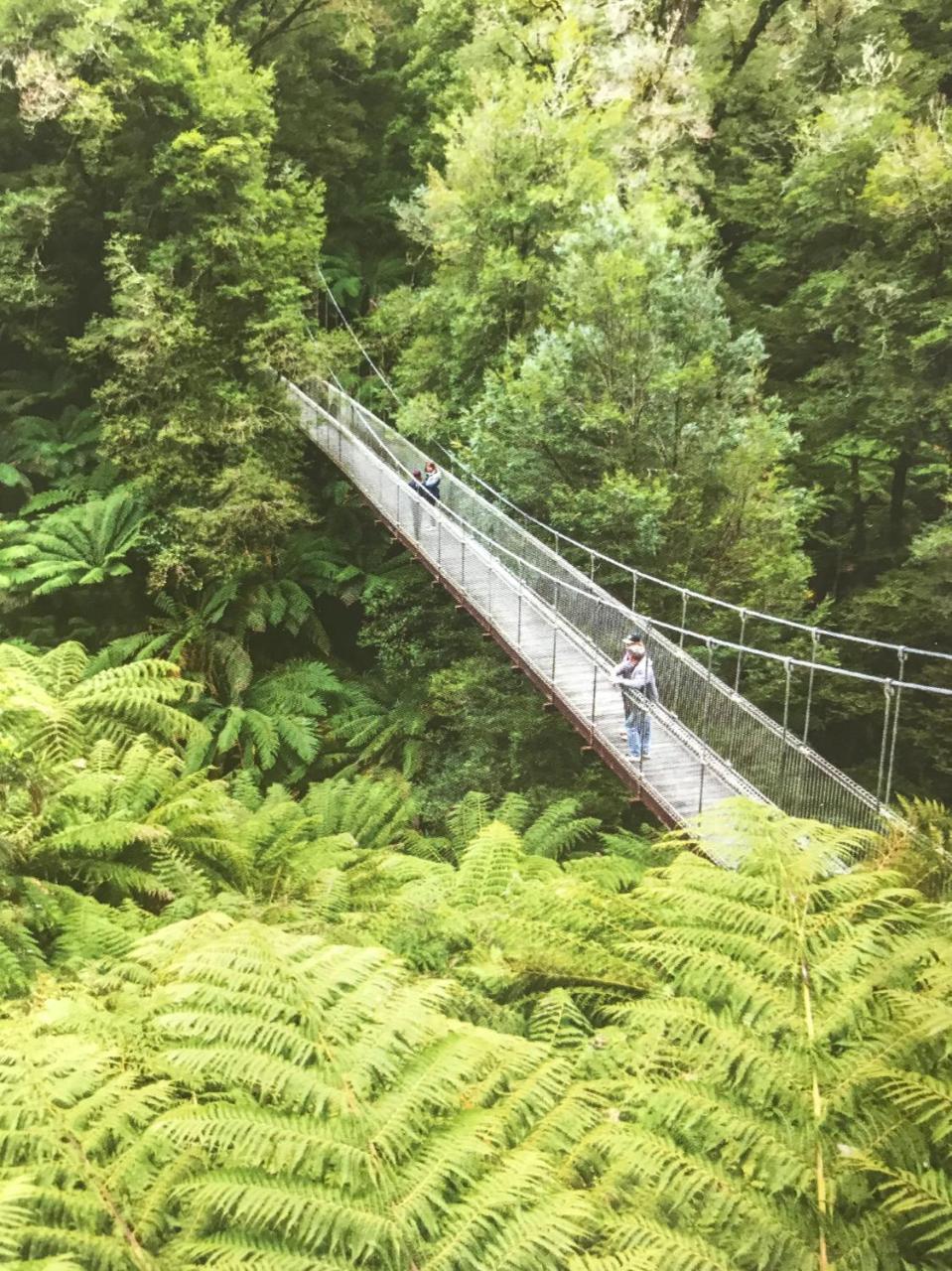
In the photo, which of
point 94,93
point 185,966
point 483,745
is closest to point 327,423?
point 94,93

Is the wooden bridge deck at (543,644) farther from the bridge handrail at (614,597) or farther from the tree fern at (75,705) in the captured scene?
the tree fern at (75,705)

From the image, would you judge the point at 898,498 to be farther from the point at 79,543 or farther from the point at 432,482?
the point at 79,543

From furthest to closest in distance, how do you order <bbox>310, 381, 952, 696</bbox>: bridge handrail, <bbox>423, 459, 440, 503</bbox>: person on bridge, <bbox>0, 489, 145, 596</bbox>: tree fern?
<bbox>423, 459, 440, 503</bbox>: person on bridge
<bbox>0, 489, 145, 596</bbox>: tree fern
<bbox>310, 381, 952, 696</bbox>: bridge handrail

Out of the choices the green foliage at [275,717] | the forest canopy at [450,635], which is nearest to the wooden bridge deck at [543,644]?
the forest canopy at [450,635]

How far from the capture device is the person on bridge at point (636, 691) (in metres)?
6.59

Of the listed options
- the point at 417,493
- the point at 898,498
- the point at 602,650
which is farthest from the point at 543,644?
the point at 898,498

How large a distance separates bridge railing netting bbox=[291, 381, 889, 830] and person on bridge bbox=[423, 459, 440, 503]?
0.12 meters

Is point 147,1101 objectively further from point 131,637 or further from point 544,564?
point 131,637

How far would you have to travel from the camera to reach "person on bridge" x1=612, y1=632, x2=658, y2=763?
6.59 m

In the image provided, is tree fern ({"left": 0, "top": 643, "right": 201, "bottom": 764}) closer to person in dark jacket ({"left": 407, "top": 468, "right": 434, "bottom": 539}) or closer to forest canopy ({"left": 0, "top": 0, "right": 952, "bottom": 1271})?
forest canopy ({"left": 0, "top": 0, "right": 952, "bottom": 1271})

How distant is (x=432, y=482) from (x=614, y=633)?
3968 mm

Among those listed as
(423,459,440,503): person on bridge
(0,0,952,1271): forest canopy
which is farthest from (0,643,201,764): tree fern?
(423,459,440,503): person on bridge

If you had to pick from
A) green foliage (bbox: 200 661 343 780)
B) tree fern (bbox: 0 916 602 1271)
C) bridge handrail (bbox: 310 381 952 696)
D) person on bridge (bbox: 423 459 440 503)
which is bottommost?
green foliage (bbox: 200 661 343 780)

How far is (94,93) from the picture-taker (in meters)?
9.69
